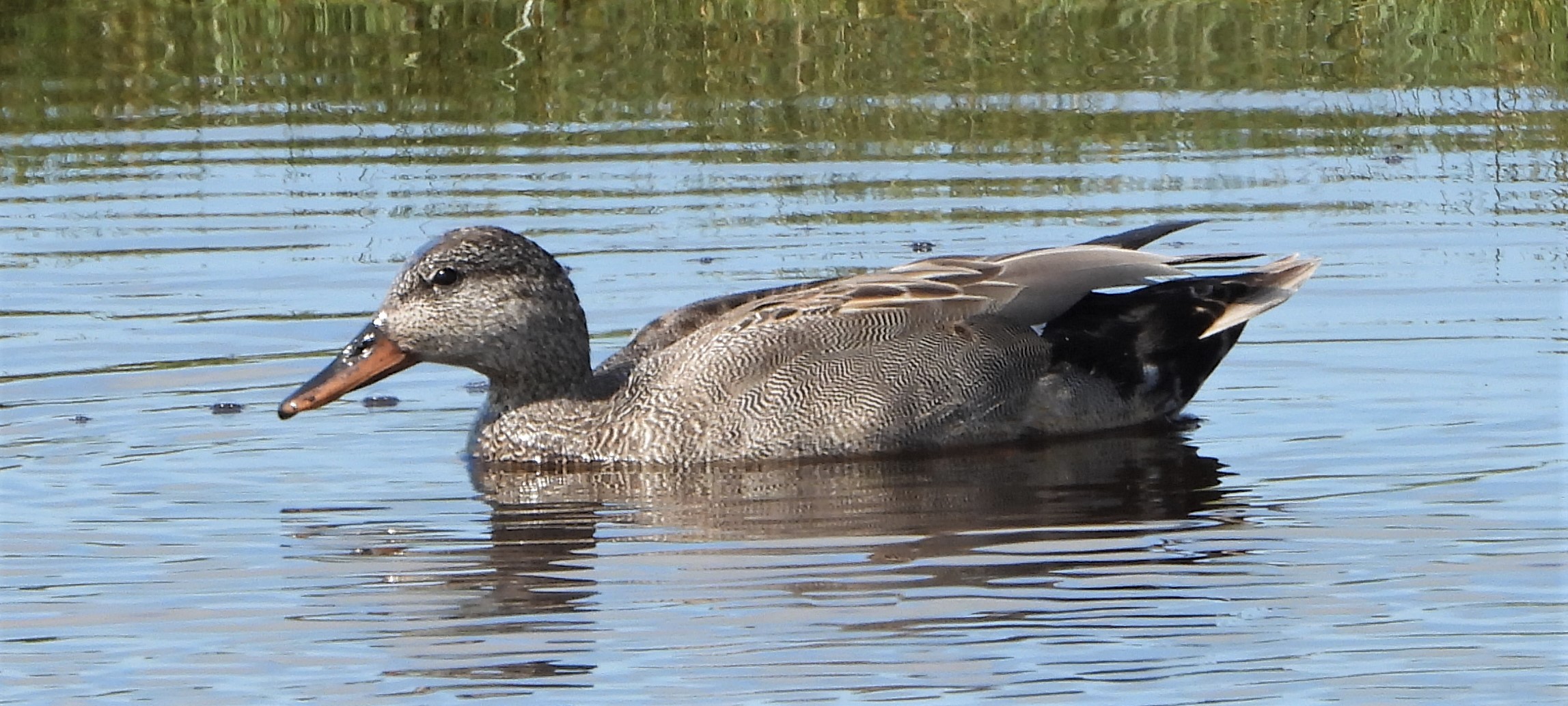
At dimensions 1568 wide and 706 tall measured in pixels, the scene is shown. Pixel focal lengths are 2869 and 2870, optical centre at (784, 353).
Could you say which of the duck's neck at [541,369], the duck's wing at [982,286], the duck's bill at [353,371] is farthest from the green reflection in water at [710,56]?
the duck's bill at [353,371]

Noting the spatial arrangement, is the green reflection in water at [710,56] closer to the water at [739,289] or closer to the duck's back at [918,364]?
the water at [739,289]

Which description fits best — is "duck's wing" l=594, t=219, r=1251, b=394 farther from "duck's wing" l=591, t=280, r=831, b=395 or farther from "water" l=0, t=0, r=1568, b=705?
"water" l=0, t=0, r=1568, b=705

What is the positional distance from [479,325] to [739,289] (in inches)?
81.8

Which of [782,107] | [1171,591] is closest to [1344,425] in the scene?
[1171,591]

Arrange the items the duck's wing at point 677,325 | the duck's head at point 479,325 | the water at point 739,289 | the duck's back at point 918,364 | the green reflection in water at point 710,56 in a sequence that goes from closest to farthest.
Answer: the water at point 739,289
the duck's back at point 918,364
the duck's head at point 479,325
the duck's wing at point 677,325
the green reflection in water at point 710,56

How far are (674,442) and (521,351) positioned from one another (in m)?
0.66

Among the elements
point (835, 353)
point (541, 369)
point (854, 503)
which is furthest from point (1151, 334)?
point (541, 369)

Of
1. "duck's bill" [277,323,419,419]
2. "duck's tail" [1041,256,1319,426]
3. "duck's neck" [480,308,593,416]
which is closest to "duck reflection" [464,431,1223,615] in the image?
Answer: "duck's tail" [1041,256,1319,426]

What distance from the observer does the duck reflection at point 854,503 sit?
23.5 ft

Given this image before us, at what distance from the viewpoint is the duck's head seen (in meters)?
8.79

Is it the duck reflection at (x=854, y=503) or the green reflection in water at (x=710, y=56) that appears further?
the green reflection in water at (x=710, y=56)

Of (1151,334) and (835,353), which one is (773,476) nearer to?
(835,353)

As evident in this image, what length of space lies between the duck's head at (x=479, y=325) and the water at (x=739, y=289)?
256 millimetres

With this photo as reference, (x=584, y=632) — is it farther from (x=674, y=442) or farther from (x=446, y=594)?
(x=674, y=442)
